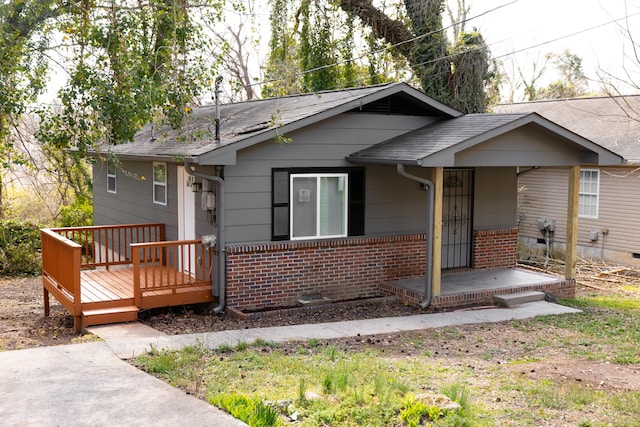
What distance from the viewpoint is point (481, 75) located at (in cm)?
1955

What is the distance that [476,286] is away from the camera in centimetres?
1207

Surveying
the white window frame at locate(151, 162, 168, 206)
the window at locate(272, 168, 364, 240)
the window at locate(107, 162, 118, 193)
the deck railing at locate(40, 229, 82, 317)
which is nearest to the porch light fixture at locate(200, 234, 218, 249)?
the window at locate(272, 168, 364, 240)

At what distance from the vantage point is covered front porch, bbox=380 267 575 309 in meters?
11.5

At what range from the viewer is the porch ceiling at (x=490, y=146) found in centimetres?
1054

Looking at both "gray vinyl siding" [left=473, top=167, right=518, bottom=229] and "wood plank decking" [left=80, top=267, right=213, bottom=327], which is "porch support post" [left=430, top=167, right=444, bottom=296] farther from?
"wood plank decking" [left=80, top=267, right=213, bottom=327]

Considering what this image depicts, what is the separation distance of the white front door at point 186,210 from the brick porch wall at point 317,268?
1.17m

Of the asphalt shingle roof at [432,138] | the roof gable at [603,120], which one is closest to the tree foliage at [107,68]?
the asphalt shingle roof at [432,138]

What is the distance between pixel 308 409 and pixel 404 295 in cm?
607

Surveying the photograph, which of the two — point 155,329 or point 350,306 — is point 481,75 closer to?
point 350,306

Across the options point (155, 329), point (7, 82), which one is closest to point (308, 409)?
point (155, 329)

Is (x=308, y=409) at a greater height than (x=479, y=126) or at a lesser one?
lesser

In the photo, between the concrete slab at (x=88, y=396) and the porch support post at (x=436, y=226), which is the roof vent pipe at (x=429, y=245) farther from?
the concrete slab at (x=88, y=396)

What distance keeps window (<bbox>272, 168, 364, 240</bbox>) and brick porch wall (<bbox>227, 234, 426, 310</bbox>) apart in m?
0.22

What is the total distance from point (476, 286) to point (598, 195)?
8338mm
